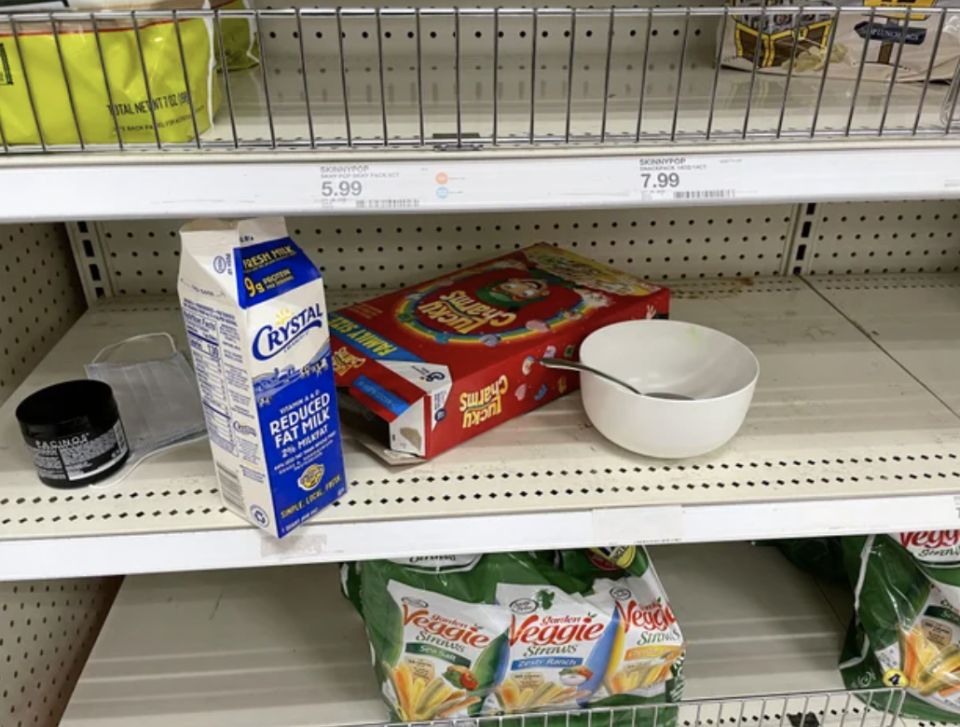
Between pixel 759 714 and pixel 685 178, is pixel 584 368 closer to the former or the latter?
pixel 685 178

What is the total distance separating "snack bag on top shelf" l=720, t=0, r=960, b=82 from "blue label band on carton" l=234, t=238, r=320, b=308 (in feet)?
1.53

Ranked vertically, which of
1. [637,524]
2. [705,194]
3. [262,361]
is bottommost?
[637,524]

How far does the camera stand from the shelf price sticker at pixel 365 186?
612 mm

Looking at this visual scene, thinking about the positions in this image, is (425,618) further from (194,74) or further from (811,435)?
(194,74)

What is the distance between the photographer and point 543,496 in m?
0.76

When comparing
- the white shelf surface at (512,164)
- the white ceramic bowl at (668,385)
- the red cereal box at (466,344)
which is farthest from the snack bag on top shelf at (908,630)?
the white shelf surface at (512,164)

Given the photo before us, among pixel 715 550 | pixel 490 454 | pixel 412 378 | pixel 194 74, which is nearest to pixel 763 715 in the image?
pixel 715 550

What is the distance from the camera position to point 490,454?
2.68 feet

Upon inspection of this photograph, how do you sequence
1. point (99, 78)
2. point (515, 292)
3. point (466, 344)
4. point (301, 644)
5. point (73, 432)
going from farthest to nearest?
point (301, 644) < point (515, 292) < point (466, 344) < point (73, 432) < point (99, 78)

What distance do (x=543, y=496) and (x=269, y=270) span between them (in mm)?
343

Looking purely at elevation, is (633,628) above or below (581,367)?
below

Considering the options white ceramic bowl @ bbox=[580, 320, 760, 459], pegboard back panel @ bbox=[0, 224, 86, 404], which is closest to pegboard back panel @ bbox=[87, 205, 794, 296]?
pegboard back panel @ bbox=[0, 224, 86, 404]

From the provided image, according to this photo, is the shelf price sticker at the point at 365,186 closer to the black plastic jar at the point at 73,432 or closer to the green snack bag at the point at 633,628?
the black plastic jar at the point at 73,432

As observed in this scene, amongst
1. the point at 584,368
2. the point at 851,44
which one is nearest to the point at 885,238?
the point at 851,44
